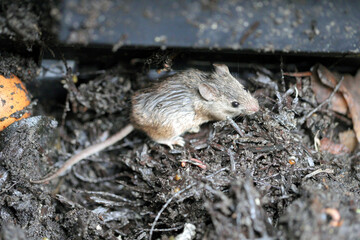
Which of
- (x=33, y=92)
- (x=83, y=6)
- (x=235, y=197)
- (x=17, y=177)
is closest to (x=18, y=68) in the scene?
(x=33, y=92)

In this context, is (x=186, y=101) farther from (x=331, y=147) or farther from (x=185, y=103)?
(x=331, y=147)

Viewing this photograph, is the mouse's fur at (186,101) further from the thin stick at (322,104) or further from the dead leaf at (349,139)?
the dead leaf at (349,139)

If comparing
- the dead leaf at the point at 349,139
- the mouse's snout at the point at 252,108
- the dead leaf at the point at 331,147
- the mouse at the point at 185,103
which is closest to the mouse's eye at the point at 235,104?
the mouse at the point at 185,103

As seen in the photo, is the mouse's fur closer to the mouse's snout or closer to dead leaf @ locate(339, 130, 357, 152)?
the mouse's snout

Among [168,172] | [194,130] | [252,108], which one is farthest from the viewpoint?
[194,130]

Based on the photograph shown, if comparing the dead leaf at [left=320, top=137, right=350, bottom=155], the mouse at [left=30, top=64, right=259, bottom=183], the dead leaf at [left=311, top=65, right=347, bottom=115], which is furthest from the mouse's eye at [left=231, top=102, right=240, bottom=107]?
the dead leaf at [left=320, top=137, right=350, bottom=155]

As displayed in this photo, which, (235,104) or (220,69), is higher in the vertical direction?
(220,69)

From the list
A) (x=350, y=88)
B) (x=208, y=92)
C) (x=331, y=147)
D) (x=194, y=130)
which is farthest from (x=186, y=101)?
(x=350, y=88)
